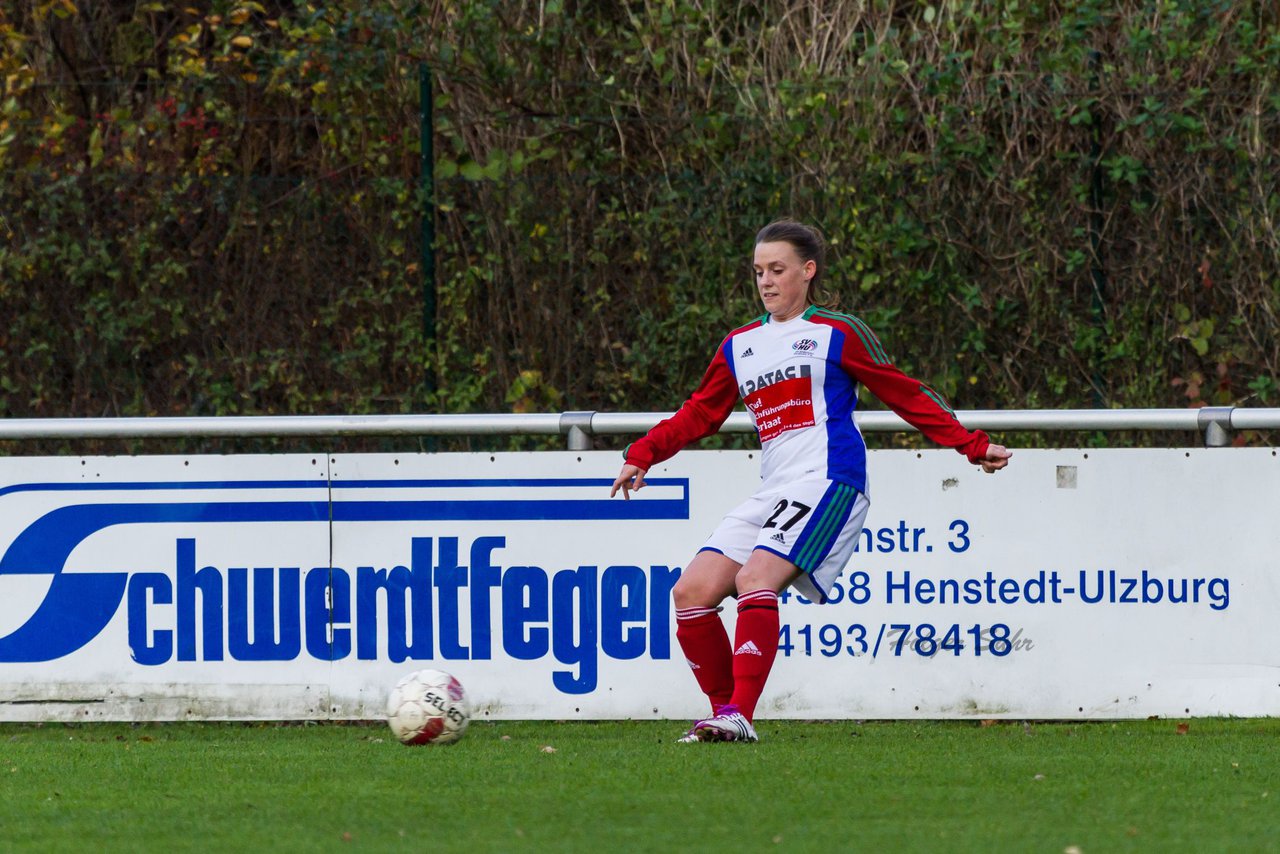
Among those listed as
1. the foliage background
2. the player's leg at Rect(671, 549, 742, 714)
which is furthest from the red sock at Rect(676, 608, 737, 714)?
the foliage background

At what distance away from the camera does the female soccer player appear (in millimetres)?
6227

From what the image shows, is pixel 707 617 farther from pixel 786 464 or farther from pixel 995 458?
pixel 995 458

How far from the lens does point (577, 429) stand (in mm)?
7523

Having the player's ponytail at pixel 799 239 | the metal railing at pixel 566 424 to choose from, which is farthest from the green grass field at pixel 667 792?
the player's ponytail at pixel 799 239

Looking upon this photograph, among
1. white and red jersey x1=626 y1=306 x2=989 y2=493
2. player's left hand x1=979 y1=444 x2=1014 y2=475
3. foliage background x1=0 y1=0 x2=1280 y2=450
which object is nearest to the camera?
player's left hand x1=979 y1=444 x2=1014 y2=475

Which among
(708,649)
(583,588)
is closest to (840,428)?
(708,649)

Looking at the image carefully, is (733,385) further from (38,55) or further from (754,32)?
(38,55)

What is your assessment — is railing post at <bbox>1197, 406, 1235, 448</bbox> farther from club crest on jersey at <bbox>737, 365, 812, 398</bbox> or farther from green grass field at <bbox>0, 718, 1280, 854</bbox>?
club crest on jersey at <bbox>737, 365, 812, 398</bbox>

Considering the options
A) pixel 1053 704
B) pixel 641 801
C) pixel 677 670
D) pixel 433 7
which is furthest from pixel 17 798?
pixel 433 7

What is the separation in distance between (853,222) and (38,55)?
6.52 metres

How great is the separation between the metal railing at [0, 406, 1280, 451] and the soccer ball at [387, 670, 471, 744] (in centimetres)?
128

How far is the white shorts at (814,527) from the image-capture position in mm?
6219

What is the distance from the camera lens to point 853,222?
1001 centimetres

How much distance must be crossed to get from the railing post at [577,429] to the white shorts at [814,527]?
131 centimetres
